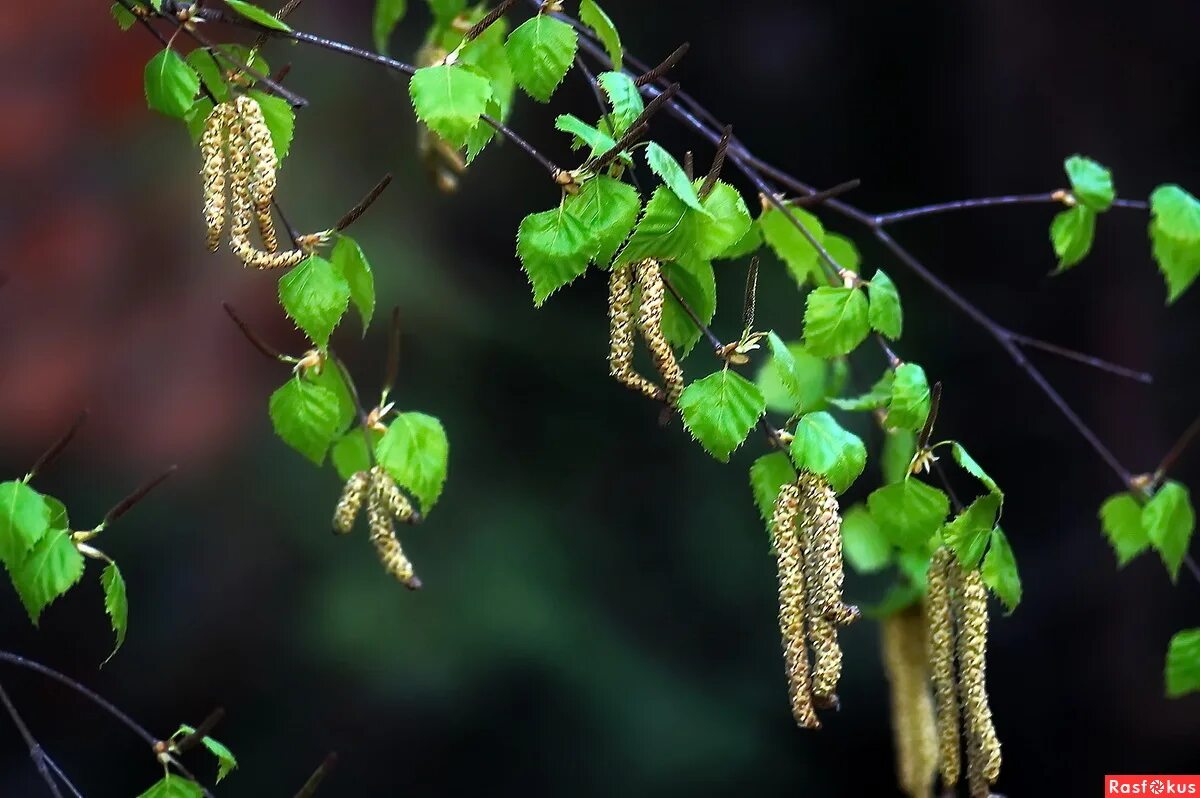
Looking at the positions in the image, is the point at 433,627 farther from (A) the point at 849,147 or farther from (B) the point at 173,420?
(A) the point at 849,147

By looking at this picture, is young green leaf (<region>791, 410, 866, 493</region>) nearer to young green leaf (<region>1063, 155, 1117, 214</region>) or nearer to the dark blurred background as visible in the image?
young green leaf (<region>1063, 155, 1117, 214</region>)

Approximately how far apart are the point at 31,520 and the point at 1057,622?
1.19 metres

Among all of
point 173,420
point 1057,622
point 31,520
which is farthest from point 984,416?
point 31,520

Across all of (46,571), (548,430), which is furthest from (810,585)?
(548,430)

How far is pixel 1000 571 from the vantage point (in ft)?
1.90

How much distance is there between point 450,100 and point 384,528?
21cm

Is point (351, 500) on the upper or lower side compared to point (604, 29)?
lower

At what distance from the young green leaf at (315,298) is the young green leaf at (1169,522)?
1.66 ft

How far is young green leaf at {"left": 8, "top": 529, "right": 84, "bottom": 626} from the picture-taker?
22.4 inches

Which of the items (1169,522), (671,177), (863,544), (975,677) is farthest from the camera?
(863,544)

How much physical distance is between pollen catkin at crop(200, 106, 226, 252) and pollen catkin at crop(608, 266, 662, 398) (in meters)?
0.17

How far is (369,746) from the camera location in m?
1.50

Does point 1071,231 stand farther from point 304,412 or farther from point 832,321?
point 304,412

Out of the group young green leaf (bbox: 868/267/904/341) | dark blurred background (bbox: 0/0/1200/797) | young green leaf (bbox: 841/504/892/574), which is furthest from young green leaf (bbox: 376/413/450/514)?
dark blurred background (bbox: 0/0/1200/797)
